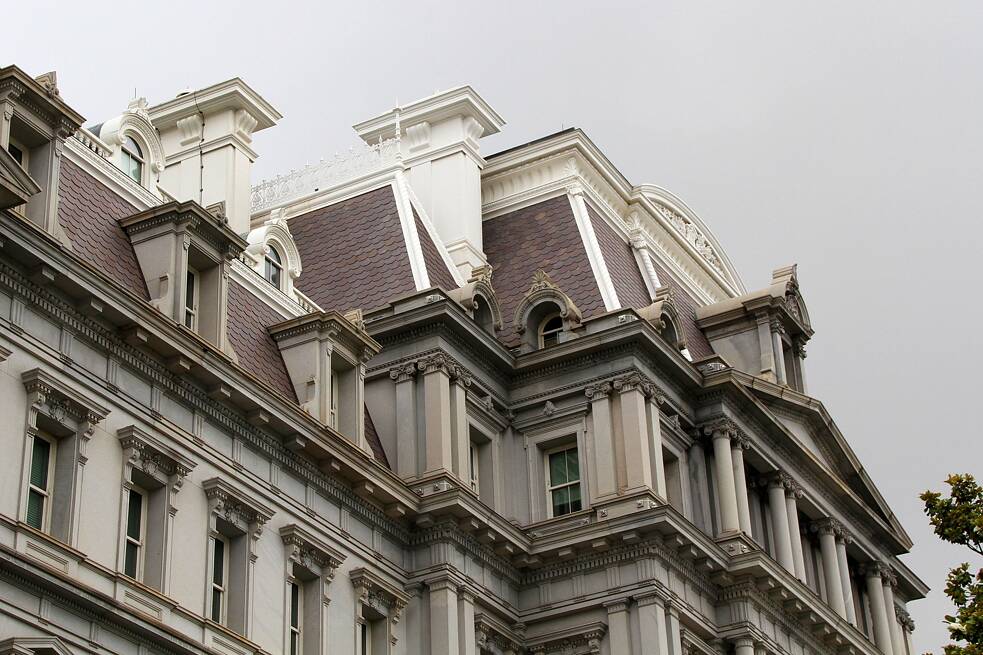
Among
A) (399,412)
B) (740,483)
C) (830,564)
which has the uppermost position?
(399,412)

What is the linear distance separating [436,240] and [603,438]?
924cm

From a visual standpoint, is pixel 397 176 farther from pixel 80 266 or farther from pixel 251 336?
pixel 80 266

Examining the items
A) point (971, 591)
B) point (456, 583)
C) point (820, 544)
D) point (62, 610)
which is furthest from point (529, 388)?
point (62, 610)

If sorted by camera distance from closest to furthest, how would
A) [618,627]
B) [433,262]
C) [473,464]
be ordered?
[618,627] → [473,464] → [433,262]

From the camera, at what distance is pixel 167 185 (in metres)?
55.1

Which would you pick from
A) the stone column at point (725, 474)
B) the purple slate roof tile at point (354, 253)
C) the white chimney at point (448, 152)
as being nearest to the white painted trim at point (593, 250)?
the white chimney at point (448, 152)

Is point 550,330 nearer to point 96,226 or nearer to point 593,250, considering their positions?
point 593,250

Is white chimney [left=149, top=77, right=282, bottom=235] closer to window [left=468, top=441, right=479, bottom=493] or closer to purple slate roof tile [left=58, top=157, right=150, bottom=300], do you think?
window [left=468, top=441, right=479, bottom=493]

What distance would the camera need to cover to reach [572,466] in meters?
50.2

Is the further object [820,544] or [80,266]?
[820,544]

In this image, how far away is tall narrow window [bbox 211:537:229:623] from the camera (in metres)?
39.7

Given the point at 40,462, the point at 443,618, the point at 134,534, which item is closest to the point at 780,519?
the point at 443,618

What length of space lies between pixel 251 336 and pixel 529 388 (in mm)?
8701

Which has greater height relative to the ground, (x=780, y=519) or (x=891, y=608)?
(x=891, y=608)
